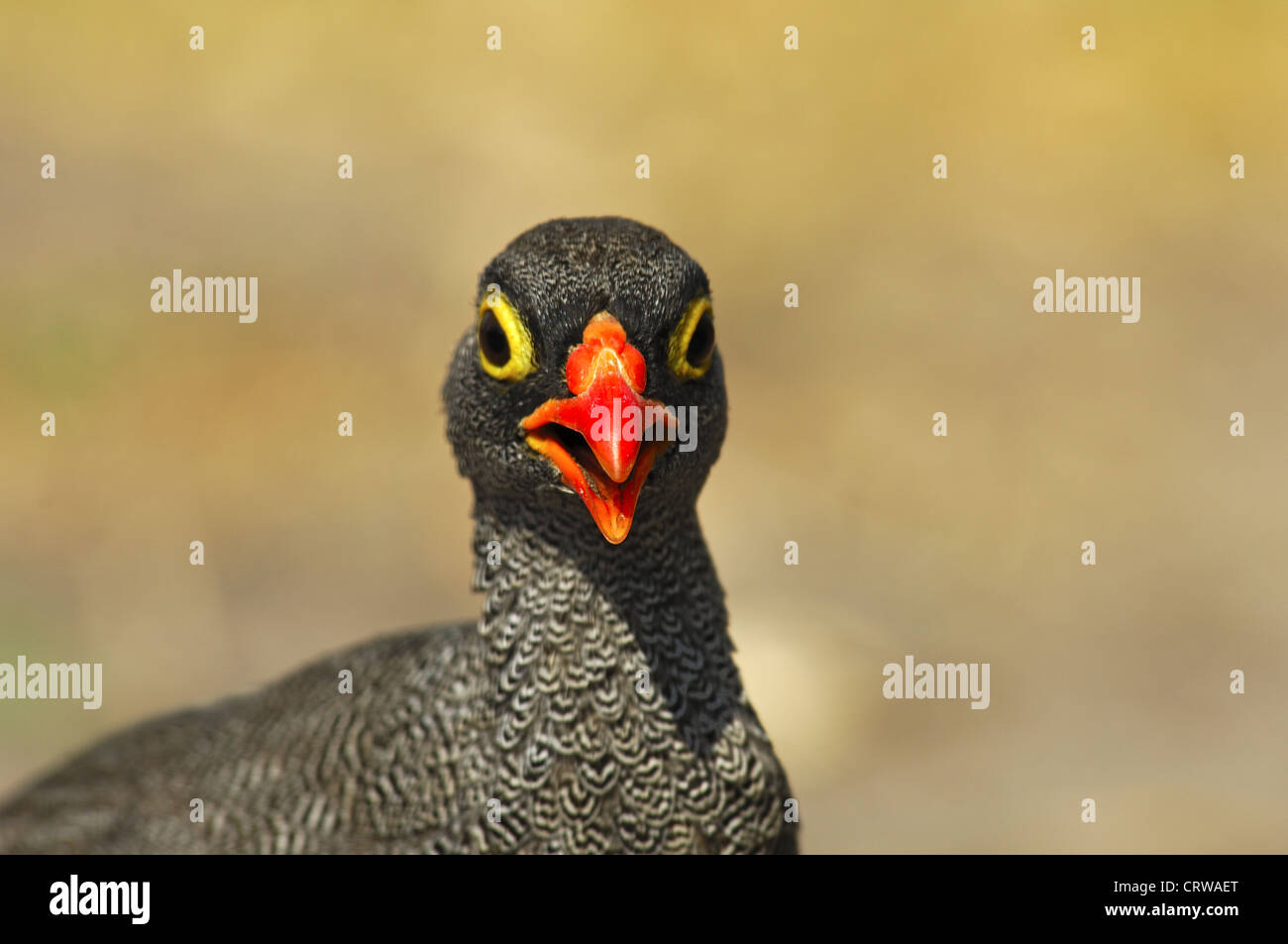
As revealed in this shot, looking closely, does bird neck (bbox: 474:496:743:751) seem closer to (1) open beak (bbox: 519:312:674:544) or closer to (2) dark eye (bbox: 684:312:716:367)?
(1) open beak (bbox: 519:312:674:544)

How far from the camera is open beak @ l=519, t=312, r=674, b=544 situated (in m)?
5.18

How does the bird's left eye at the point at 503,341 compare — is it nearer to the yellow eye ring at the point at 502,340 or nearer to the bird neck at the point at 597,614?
the yellow eye ring at the point at 502,340

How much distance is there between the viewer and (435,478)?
16.2 metres

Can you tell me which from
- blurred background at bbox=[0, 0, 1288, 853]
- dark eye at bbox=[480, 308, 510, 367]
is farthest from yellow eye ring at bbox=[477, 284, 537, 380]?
blurred background at bbox=[0, 0, 1288, 853]

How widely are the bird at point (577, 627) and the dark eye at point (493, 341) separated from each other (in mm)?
11

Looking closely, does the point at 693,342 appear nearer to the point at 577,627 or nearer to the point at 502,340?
the point at 502,340

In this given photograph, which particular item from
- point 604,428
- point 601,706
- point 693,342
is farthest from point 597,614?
point 693,342

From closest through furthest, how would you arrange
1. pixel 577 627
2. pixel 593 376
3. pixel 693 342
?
pixel 593 376 < pixel 693 342 < pixel 577 627

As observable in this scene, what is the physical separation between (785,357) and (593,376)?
12457mm

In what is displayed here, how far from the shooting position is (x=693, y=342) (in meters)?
5.84

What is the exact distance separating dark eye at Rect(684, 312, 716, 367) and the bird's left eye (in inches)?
28.2

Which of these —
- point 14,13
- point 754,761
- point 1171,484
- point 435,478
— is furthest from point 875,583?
point 14,13

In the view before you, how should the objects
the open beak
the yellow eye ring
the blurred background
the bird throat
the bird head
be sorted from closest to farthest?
the open beak, the bird head, the yellow eye ring, the bird throat, the blurred background
